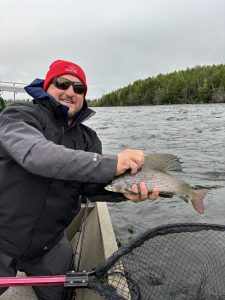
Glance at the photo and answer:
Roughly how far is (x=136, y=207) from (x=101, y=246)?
4379 mm

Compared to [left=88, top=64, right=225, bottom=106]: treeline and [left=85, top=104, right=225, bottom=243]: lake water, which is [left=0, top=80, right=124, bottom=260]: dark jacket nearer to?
[left=85, top=104, right=225, bottom=243]: lake water

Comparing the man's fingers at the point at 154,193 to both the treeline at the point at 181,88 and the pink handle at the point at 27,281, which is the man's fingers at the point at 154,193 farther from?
the treeline at the point at 181,88

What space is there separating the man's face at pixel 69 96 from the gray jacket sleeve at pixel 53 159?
825 mm

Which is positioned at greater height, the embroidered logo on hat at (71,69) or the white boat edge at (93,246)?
the embroidered logo on hat at (71,69)

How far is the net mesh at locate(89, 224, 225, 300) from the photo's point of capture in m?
3.23

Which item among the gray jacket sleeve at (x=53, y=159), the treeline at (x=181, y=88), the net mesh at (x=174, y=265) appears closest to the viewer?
the gray jacket sleeve at (x=53, y=159)

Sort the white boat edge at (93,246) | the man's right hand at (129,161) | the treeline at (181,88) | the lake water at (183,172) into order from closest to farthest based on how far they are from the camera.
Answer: the man's right hand at (129,161)
the white boat edge at (93,246)
the lake water at (183,172)
the treeline at (181,88)

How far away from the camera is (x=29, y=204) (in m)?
3.41

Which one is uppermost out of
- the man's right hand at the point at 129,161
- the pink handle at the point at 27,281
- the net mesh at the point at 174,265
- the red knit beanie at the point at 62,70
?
the red knit beanie at the point at 62,70

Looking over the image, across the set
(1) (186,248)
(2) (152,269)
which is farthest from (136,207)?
(2) (152,269)

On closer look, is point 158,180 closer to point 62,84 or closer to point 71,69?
point 62,84

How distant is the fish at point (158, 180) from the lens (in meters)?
3.25

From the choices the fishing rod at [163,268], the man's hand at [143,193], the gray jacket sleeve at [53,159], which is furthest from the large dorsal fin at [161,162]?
the fishing rod at [163,268]

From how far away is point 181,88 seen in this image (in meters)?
58.0
